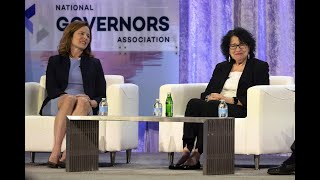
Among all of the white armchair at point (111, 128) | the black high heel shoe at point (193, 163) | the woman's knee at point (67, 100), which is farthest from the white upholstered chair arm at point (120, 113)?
the black high heel shoe at point (193, 163)

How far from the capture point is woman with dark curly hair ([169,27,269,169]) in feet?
17.4

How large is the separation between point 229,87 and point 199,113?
0.46m

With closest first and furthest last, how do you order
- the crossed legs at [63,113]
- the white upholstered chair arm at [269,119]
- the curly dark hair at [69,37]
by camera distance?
the white upholstered chair arm at [269,119], the crossed legs at [63,113], the curly dark hair at [69,37]

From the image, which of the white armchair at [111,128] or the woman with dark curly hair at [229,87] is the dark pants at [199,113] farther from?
the white armchair at [111,128]

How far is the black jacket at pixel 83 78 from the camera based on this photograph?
576cm

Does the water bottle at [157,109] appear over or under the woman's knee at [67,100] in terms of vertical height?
under

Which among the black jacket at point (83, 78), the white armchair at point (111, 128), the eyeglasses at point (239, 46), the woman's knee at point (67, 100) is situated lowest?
the white armchair at point (111, 128)

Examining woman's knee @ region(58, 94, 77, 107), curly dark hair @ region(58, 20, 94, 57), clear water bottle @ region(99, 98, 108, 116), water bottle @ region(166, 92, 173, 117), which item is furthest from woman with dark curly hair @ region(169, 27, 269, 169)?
curly dark hair @ region(58, 20, 94, 57)

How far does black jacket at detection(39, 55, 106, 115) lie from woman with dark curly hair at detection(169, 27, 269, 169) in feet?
2.64

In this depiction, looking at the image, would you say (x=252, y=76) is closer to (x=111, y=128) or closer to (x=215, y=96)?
(x=215, y=96)

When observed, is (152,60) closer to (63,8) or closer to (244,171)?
(63,8)

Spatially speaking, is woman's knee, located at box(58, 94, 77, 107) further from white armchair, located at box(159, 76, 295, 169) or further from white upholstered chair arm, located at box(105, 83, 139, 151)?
white armchair, located at box(159, 76, 295, 169)

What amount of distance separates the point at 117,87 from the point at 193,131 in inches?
31.4
